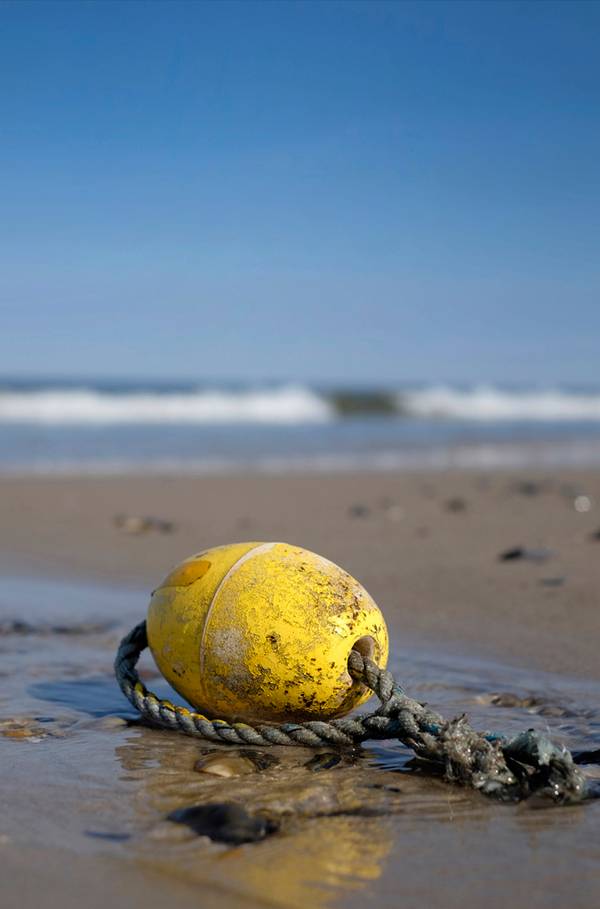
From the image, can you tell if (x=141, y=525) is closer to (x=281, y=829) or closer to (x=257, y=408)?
(x=281, y=829)

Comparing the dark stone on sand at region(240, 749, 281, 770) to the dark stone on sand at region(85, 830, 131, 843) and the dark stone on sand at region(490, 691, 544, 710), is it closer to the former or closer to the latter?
the dark stone on sand at region(85, 830, 131, 843)

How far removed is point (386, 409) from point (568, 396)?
1883 centimetres

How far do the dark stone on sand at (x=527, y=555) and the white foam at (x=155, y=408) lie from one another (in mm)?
21296

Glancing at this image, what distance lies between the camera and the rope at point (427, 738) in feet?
9.58

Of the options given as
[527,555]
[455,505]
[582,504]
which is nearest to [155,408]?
[455,505]

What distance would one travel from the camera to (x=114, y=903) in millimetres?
2248

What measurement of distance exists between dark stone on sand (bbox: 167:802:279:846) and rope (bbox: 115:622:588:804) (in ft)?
2.00

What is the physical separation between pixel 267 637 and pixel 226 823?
81 cm

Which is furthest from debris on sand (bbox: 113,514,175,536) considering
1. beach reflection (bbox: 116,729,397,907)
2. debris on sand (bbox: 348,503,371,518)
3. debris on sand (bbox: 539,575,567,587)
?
beach reflection (bbox: 116,729,397,907)

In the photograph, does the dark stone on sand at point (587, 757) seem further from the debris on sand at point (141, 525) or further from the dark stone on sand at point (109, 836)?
the debris on sand at point (141, 525)

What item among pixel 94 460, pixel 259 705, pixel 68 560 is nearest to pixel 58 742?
pixel 259 705

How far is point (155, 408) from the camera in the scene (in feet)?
111

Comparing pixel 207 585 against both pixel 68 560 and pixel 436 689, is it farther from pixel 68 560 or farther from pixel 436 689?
pixel 68 560

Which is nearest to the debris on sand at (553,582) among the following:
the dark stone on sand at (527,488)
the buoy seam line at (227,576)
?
the buoy seam line at (227,576)
